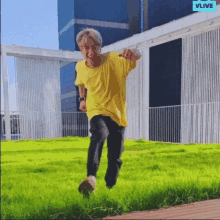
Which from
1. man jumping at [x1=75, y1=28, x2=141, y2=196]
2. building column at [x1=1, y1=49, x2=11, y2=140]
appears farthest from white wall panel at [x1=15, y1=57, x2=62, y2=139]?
man jumping at [x1=75, y1=28, x2=141, y2=196]

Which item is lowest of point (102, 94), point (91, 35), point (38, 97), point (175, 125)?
point (175, 125)

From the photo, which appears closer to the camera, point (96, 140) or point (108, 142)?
point (96, 140)

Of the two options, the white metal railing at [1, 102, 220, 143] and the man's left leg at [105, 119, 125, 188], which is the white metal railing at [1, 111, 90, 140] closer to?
the white metal railing at [1, 102, 220, 143]

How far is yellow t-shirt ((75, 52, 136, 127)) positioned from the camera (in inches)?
69.7

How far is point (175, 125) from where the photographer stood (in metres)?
7.04

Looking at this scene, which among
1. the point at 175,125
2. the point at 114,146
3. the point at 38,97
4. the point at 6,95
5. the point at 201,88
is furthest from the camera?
the point at 38,97

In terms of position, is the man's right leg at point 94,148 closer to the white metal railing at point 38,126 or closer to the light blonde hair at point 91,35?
the light blonde hair at point 91,35

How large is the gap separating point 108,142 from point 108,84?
15.8 inches

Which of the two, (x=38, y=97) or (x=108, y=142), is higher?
(x=38, y=97)

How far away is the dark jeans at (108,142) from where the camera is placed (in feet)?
5.78

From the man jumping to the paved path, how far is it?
0.33m

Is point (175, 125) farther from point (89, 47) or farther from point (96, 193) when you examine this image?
point (89, 47)

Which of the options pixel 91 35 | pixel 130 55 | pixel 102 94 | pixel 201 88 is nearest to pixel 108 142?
pixel 102 94
